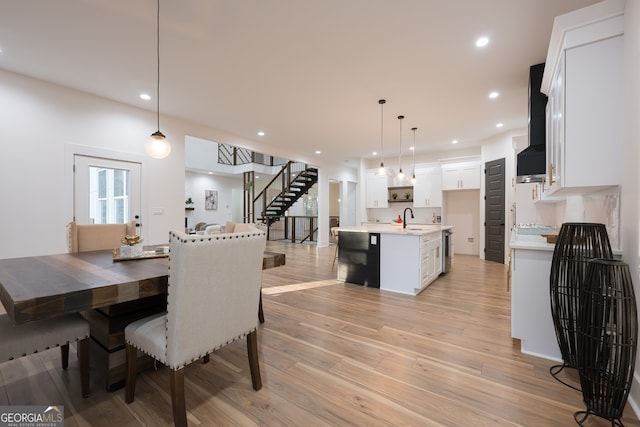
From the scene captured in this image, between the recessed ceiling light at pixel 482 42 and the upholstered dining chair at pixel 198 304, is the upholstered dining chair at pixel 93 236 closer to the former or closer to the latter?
the upholstered dining chair at pixel 198 304

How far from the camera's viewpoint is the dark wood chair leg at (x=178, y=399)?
1275mm

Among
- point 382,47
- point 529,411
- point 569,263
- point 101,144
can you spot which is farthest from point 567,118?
point 101,144

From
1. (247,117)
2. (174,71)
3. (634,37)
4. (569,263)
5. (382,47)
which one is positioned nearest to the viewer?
(634,37)

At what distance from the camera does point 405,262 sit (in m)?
3.71

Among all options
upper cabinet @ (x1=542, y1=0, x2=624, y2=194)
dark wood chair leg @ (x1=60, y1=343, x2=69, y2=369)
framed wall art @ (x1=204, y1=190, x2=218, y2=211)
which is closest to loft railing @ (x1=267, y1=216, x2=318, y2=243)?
framed wall art @ (x1=204, y1=190, x2=218, y2=211)

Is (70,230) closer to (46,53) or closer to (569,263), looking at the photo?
(46,53)

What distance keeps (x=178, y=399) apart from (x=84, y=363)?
0.74 metres

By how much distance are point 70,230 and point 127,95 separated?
2.46m

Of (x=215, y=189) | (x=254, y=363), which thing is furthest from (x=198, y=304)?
(x=215, y=189)

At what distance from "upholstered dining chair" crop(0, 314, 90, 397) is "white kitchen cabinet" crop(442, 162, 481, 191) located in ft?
24.2

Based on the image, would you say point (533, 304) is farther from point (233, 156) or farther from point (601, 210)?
point (233, 156)

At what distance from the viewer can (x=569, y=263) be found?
169 cm

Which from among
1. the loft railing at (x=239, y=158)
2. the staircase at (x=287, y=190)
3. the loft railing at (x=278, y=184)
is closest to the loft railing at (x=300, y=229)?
the staircase at (x=287, y=190)

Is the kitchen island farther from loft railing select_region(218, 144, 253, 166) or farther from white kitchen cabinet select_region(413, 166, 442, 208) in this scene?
loft railing select_region(218, 144, 253, 166)
